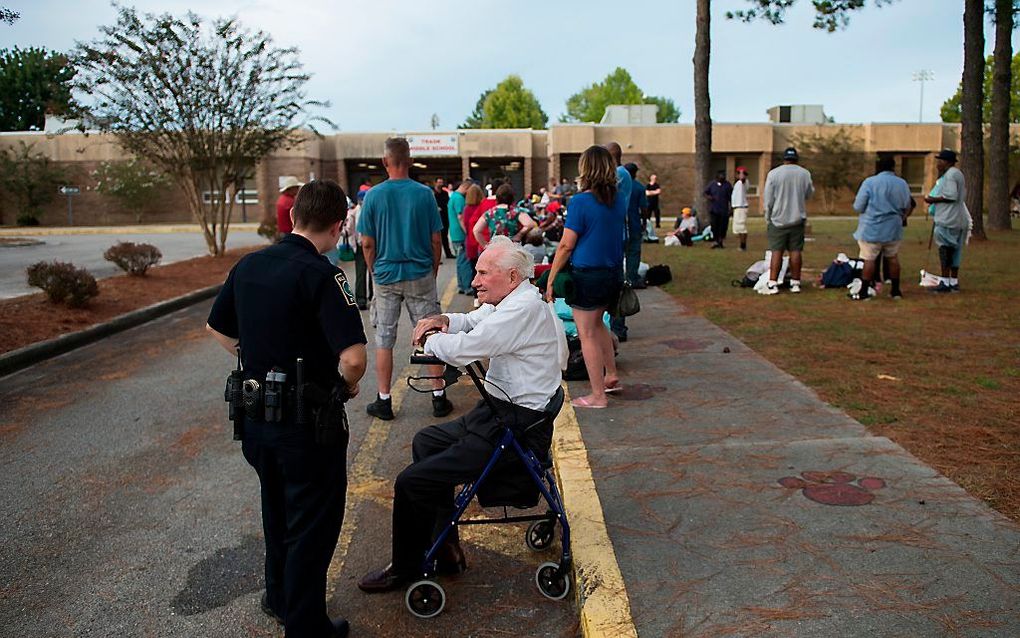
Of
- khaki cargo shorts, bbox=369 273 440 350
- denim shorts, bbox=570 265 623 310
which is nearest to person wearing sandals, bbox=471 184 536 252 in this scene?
khaki cargo shorts, bbox=369 273 440 350

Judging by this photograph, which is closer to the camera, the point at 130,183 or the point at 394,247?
the point at 394,247

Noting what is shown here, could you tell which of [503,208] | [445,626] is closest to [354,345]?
[445,626]

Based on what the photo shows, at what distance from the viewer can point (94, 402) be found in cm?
746

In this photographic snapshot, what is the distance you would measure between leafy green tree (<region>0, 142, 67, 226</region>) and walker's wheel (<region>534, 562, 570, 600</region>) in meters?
50.6

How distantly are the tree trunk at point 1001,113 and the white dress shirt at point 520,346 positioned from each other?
76.8ft

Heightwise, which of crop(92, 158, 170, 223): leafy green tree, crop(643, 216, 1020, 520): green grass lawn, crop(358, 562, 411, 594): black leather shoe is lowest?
crop(358, 562, 411, 594): black leather shoe

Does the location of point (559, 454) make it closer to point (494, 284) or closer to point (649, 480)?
point (649, 480)

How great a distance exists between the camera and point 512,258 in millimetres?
3895

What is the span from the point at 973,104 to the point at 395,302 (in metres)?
18.4

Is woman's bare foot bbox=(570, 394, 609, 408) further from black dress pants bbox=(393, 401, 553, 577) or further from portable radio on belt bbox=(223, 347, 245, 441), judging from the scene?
portable radio on belt bbox=(223, 347, 245, 441)

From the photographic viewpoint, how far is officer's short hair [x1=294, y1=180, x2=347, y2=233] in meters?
3.40

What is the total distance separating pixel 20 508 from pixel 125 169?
1850 inches

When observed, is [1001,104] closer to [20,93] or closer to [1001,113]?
[1001,113]

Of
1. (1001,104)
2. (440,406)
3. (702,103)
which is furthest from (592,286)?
(1001,104)
